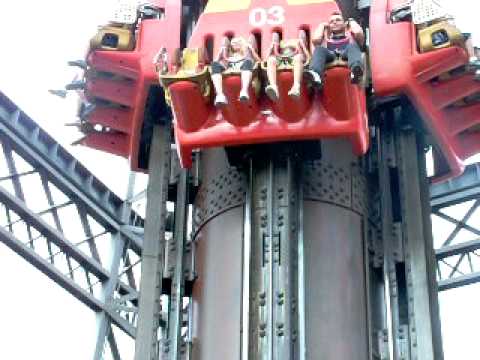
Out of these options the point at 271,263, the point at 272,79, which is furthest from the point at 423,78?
the point at 271,263

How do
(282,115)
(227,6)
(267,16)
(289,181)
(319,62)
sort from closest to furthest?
(319,62) → (282,115) → (289,181) → (267,16) → (227,6)

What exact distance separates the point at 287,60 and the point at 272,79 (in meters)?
0.35

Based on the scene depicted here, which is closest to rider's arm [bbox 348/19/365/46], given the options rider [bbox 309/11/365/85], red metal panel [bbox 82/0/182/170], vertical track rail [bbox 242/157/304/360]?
rider [bbox 309/11/365/85]

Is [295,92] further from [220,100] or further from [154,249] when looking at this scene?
[154,249]

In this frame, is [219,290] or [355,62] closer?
[355,62]

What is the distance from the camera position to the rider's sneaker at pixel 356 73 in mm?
12406

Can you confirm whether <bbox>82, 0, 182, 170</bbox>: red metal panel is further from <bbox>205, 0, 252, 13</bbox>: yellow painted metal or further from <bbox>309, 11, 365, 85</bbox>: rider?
<bbox>309, 11, 365, 85</bbox>: rider

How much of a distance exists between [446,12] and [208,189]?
3742mm

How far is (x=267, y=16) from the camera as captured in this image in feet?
44.4

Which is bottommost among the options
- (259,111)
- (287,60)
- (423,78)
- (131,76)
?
(259,111)

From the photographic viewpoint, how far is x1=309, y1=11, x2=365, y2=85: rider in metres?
12.5

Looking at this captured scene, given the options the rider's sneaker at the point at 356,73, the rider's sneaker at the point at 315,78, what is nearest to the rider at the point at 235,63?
the rider's sneaker at the point at 315,78

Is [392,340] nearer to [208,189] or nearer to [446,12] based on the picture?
[208,189]

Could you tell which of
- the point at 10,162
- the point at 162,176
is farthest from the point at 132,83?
the point at 10,162
